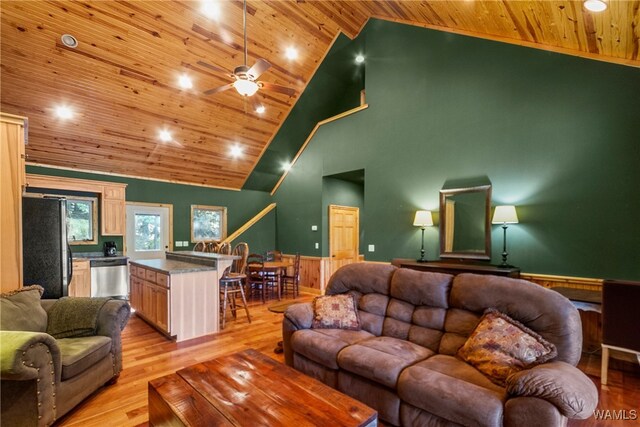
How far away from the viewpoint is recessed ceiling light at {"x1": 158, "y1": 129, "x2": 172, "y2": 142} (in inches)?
225

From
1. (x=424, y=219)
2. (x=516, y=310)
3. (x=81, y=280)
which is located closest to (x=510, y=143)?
(x=424, y=219)

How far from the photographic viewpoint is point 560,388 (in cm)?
149

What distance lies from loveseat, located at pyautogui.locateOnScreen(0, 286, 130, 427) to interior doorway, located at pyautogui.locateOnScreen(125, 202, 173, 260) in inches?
151

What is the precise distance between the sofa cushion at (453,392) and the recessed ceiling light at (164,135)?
582cm

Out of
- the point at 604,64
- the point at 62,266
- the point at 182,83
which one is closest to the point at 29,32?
the point at 182,83

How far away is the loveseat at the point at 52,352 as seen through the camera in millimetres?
1847

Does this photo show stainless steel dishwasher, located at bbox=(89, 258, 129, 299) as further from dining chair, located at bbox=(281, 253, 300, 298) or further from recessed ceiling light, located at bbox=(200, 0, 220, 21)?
recessed ceiling light, located at bbox=(200, 0, 220, 21)

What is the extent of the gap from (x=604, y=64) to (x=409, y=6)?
8.34 ft

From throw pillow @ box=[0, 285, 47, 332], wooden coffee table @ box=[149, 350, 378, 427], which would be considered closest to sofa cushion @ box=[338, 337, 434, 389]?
wooden coffee table @ box=[149, 350, 378, 427]

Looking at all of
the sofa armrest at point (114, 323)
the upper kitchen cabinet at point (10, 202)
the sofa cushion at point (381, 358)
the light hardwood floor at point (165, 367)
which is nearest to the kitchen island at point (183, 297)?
the light hardwood floor at point (165, 367)

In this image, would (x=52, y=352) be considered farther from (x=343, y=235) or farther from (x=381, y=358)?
(x=343, y=235)

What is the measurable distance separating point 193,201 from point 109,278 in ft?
7.89

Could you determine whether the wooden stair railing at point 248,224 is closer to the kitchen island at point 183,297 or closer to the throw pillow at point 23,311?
the kitchen island at point 183,297

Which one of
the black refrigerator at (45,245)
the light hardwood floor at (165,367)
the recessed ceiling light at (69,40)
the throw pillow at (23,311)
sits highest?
the recessed ceiling light at (69,40)
